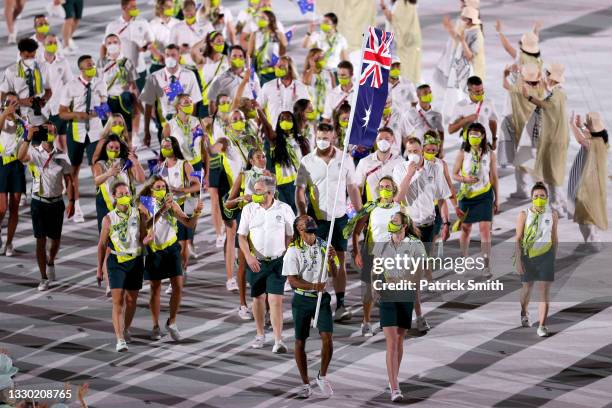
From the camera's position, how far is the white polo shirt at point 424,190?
18.0m

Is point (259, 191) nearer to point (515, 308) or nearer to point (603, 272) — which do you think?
point (515, 308)

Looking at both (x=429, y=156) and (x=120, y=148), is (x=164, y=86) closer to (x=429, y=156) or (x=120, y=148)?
(x=120, y=148)

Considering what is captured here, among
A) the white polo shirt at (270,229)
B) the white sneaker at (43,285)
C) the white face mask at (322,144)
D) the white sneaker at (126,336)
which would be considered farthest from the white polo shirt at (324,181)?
the white sneaker at (43,285)

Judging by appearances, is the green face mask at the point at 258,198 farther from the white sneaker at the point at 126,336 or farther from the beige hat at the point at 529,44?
the beige hat at the point at 529,44

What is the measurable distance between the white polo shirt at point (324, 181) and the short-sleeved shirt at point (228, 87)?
3662mm

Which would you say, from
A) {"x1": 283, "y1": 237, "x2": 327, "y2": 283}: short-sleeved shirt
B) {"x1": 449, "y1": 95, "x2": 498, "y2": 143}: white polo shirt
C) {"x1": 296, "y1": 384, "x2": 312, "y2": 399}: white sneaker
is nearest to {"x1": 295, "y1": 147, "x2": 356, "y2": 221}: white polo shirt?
{"x1": 283, "y1": 237, "x2": 327, "y2": 283}: short-sleeved shirt

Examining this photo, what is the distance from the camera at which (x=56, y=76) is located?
21.9 meters

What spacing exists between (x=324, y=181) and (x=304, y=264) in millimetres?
2062

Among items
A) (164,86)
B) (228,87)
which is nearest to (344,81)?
(228,87)

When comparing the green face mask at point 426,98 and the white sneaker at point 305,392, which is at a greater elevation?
the green face mask at point 426,98

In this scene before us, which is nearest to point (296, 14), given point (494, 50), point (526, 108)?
point (494, 50)

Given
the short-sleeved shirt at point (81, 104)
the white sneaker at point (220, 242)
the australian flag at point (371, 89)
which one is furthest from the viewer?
the short-sleeved shirt at point (81, 104)

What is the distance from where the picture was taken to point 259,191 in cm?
1697

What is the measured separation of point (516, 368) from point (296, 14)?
14.5 metres
